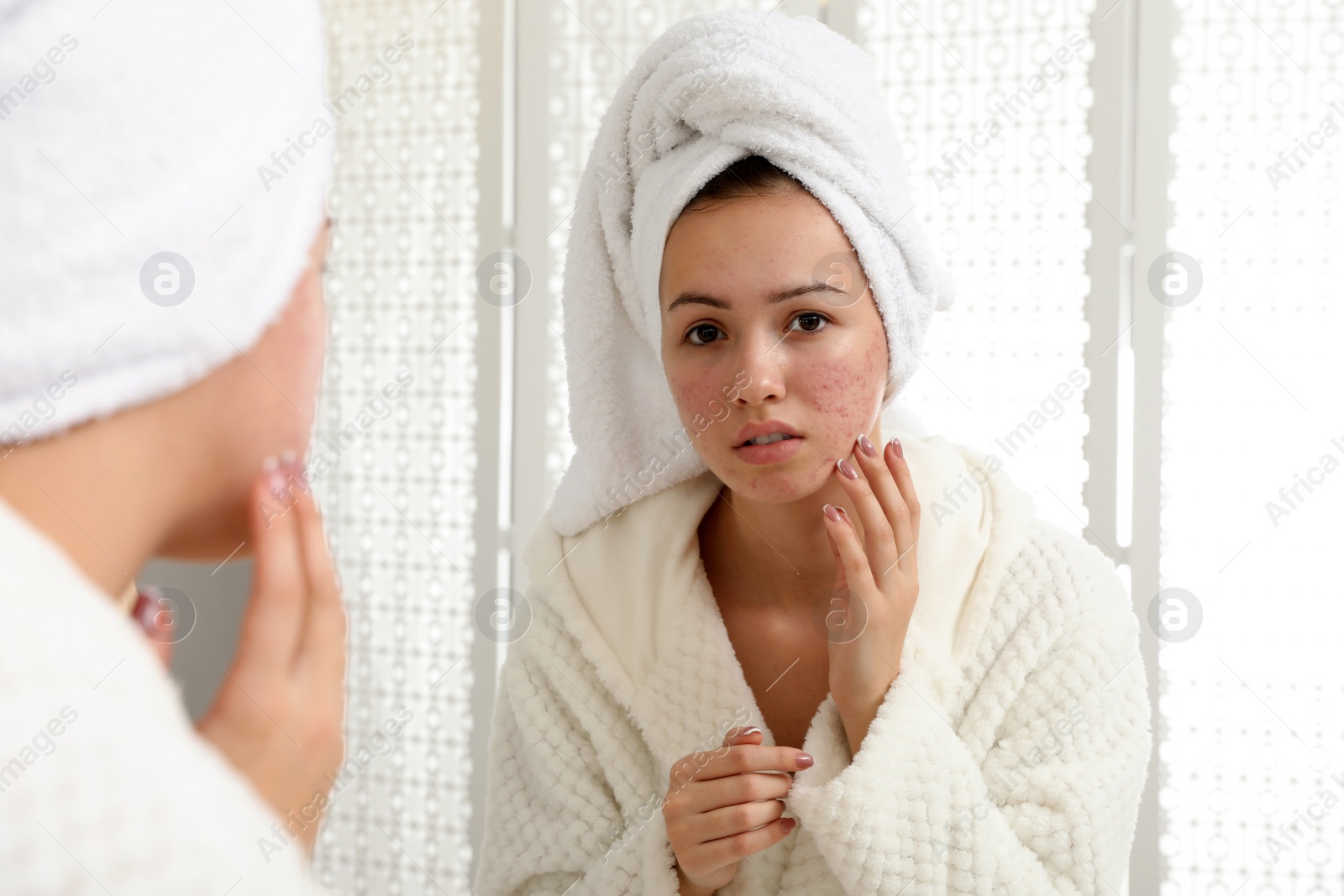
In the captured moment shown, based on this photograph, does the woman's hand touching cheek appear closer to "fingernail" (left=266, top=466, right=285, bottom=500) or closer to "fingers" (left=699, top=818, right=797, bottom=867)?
"fingers" (left=699, top=818, right=797, bottom=867)

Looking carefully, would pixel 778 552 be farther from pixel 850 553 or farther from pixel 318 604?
pixel 318 604

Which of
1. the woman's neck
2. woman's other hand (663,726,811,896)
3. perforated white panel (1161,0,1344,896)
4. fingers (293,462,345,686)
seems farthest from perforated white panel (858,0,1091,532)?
fingers (293,462,345,686)

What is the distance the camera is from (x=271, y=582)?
0.28 meters

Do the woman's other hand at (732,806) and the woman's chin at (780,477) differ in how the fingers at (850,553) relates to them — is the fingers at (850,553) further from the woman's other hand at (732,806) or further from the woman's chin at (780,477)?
the woman's other hand at (732,806)

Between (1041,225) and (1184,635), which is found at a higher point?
(1041,225)

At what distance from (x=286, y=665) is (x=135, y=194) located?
0.46 ft

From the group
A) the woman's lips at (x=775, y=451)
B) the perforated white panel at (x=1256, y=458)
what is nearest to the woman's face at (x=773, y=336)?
the woman's lips at (x=775, y=451)

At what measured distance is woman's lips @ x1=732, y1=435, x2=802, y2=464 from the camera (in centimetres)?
84

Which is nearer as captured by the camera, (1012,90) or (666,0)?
(1012,90)

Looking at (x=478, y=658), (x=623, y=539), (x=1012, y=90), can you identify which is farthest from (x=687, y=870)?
(x=1012, y=90)

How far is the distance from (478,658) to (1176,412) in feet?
3.79

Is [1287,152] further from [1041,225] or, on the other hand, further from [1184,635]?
[1184,635]

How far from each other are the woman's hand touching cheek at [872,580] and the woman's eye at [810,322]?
0.11 metres

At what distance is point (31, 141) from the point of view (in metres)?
0.25
